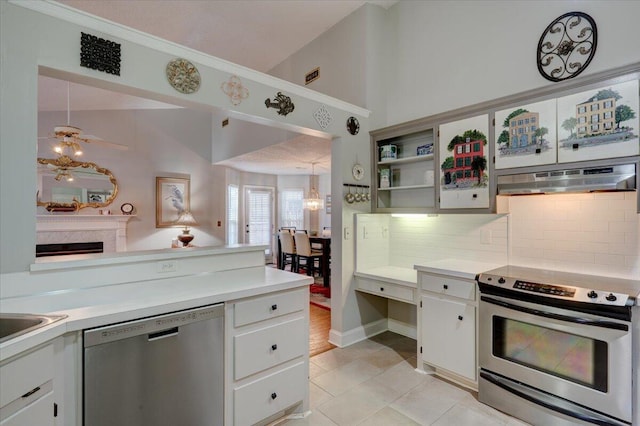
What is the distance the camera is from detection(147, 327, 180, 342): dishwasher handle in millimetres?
1500

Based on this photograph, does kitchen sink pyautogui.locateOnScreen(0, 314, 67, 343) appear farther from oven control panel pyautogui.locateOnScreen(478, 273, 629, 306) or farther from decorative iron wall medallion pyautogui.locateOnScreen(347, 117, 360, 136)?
decorative iron wall medallion pyautogui.locateOnScreen(347, 117, 360, 136)

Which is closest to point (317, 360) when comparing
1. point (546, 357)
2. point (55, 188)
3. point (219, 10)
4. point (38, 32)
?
point (546, 357)

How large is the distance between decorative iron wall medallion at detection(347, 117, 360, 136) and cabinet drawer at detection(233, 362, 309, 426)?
233 cm

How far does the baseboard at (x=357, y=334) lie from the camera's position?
3248mm

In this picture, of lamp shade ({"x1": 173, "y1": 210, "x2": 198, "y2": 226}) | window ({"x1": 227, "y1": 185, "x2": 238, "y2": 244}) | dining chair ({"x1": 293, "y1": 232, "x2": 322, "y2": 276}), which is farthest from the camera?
window ({"x1": 227, "y1": 185, "x2": 238, "y2": 244})

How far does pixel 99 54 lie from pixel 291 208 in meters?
6.99

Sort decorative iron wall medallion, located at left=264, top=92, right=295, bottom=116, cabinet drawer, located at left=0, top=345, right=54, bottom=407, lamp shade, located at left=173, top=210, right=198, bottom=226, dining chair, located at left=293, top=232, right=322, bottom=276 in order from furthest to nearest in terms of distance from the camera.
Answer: lamp shade, located at left=173, top=210, right=198, bottom=226
dining chair, located at left=293, top=232, right=322, bottom=276
decorative iron wall medallion, located at left=264, top=92, right=295, bottom=116
cabinet drawer, located at left=0, top=345, right=54, bottom=407

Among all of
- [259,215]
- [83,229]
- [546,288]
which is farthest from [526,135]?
[259,215]

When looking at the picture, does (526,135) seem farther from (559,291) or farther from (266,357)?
(266,357)

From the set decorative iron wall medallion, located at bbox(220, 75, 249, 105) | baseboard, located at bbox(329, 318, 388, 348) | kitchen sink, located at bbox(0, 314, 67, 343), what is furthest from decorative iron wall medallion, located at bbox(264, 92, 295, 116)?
baseboard, located at bbox(329, 318, 388, 348)

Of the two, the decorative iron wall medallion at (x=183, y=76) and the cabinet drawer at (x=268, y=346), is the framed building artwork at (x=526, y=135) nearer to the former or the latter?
the cabinet drawer at (x=268, y=346)

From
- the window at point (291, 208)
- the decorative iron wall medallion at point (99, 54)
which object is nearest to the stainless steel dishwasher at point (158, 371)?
the decorative iron wall medallion at point (99, 54)

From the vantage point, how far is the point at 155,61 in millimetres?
1961

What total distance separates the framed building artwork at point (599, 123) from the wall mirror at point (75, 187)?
571 cm
